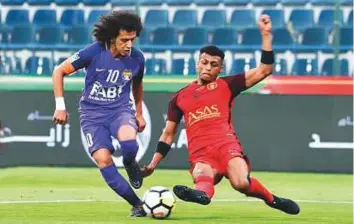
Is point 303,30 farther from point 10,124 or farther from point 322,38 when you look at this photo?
point 10,124

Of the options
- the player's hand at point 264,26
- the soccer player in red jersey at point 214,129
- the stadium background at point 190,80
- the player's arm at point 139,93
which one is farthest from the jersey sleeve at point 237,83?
the stadium background at point 190,80

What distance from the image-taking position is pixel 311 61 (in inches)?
794

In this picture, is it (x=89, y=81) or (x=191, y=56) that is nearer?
(x=89, y=81)

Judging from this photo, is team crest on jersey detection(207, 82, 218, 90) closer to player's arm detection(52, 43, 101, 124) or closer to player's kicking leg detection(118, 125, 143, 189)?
player's kicking leg detection(118, 125, 143, 189)

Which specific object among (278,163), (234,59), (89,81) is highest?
(89,81)

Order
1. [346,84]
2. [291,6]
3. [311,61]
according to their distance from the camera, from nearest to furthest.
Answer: [346,84] < [311,61] < [291,6]

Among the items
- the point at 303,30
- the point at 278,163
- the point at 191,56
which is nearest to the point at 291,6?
Answer: the point at 303,30

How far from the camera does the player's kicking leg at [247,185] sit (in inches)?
422

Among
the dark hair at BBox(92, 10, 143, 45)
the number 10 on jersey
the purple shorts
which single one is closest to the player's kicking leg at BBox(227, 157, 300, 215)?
the purple shorts

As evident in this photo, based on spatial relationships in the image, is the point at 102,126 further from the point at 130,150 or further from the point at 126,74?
the point at 126,74

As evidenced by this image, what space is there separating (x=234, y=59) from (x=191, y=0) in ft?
8.18

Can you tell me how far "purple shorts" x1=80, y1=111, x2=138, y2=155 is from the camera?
11125mm

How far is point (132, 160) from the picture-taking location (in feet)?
36.3

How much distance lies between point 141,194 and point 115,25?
4211mm
